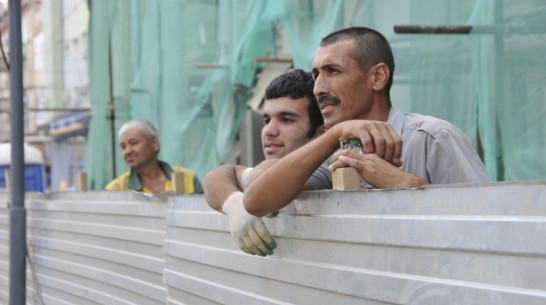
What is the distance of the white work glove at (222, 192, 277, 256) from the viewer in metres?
3.20

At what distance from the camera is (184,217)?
172 inches

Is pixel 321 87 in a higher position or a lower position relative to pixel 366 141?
higher

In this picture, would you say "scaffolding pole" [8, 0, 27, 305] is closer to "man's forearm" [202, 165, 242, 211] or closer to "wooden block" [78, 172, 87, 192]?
"wooden block" [78, 172, 87, 192]

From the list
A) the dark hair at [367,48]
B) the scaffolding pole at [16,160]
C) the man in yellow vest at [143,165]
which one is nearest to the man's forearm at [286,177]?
the dark hair at [367,48]

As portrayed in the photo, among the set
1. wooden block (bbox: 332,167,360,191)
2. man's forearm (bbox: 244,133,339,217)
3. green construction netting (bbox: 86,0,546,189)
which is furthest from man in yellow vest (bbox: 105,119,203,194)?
wooden block (bbox: 332,167,360,191)

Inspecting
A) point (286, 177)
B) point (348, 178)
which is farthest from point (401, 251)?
point (286, 177)

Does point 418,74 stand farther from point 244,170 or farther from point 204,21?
point 204,21

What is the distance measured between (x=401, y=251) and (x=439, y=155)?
57 centimetres

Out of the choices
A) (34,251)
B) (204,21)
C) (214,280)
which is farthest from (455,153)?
(204,21)

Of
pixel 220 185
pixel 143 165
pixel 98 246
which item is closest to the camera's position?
pixel 220 185

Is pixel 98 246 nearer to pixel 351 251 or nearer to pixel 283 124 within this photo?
pixel 283 124

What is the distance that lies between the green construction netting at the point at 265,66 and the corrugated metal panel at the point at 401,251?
2.31 metres

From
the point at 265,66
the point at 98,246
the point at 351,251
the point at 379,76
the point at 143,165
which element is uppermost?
the point at 265,66

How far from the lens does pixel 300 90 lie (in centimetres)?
369
